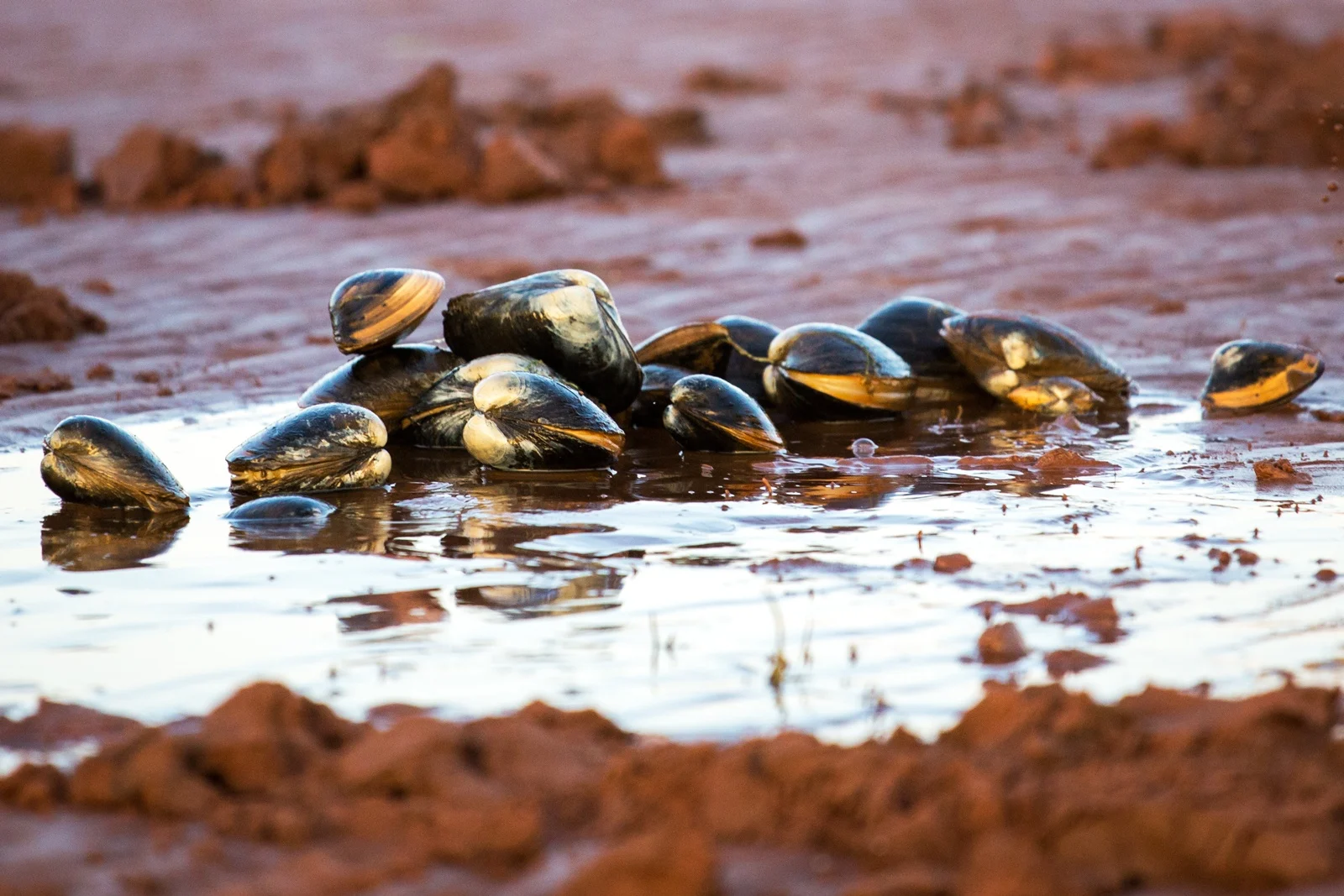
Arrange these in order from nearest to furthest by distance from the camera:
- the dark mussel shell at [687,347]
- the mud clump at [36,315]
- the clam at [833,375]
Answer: the clam at [833,375], the dark mussel shell at [687,347], the mud clump at [36,315]

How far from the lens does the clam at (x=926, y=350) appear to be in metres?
5.71

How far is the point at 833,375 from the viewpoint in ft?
17.1

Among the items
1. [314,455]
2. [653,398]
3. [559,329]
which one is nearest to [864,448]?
[653,398]

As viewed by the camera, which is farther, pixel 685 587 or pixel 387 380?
pixel 387 380

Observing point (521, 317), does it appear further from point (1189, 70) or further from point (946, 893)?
point (1189, 70)

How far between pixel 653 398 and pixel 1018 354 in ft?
4.51

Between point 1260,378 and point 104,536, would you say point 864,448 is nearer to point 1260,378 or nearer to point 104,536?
point 1260,378

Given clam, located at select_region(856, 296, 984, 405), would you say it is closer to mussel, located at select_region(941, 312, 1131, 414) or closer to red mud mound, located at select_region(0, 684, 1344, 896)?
mussel, located at select_region(941, 312, 1131, 414)

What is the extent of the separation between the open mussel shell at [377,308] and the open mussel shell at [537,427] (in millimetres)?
457

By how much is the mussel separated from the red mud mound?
304 cm

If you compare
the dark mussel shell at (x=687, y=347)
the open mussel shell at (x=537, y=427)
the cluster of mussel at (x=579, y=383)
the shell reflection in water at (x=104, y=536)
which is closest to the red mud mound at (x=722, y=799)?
the shell reflection in water at (x=104, y=536)

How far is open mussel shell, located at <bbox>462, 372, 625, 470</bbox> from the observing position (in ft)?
15.0

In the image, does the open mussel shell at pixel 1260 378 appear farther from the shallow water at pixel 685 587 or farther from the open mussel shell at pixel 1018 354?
the shallow water at pixel 685 587

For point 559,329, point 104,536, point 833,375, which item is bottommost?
point 104,536
